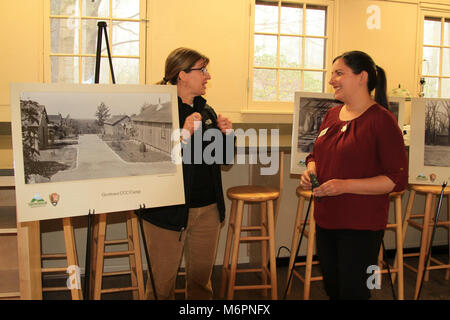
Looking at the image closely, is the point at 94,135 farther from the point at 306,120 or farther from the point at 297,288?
the point at 297,288

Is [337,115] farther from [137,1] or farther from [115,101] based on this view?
[137,1]

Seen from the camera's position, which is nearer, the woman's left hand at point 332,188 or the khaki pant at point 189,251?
the woman's left hand at point 332,188

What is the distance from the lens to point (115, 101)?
159 cm

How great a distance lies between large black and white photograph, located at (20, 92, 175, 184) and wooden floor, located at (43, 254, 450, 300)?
1.55m

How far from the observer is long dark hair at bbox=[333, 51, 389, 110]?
5.29 ft

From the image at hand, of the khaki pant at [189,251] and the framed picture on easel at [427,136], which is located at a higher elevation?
the framed picture on easel at [427,136]

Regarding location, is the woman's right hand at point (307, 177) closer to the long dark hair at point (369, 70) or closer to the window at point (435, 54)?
the long dark hair at point (369, 70)

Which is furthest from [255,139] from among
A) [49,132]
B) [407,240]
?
[49,132]

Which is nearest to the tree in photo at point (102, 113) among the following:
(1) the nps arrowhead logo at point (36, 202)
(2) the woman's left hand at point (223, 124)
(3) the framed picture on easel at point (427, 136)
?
(1) the nps arrowhead logo at point (36, 202)

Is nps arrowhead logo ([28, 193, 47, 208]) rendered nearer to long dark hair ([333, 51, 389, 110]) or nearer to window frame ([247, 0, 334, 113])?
long dark hair ([333, 51, 389, 110])

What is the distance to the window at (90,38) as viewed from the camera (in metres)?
3.18

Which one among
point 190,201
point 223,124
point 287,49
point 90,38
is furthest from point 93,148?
point 287,49

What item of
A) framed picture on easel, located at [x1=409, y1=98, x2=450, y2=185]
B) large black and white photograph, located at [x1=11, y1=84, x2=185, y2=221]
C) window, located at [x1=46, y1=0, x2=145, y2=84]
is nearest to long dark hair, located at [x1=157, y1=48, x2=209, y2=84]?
large black and white photograph, located at [x1=11, y1=84, x2=185, y2=221]

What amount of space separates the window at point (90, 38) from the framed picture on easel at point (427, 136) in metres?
2.22
